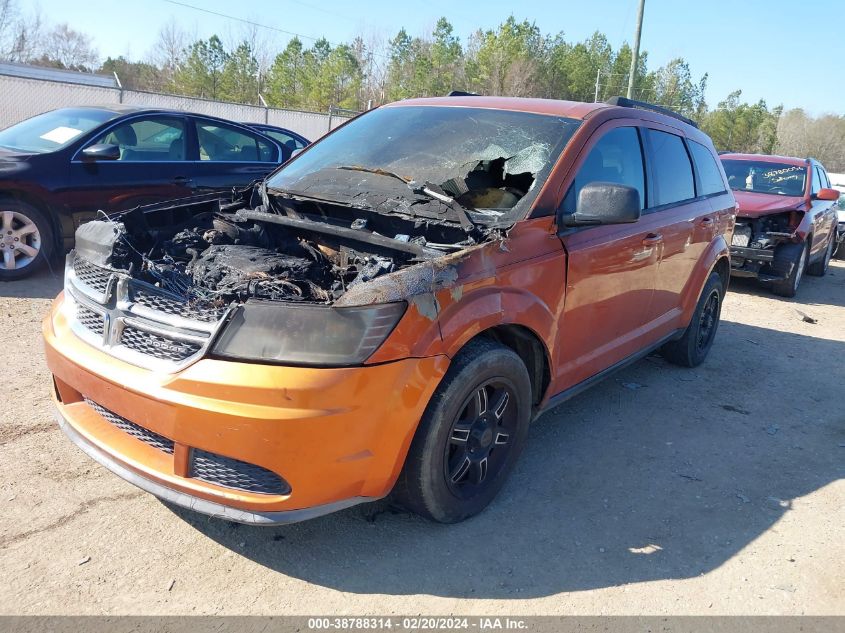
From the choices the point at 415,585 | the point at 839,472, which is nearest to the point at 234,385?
the point at 415,585

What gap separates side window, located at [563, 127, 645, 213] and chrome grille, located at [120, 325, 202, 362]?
75.2 inches

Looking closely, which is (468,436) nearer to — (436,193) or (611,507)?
(611,507)

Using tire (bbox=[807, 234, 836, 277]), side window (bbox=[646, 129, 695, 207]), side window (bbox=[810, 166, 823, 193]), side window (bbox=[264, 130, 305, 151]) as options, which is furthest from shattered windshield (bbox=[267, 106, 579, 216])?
tire (bbox=[807, 234, 836, 277])

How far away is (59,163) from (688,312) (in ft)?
18.6

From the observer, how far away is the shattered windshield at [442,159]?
333cm

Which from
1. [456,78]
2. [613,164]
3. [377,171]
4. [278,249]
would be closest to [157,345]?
[278,249]

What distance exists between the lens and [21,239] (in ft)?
19.7

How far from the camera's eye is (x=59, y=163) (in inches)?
241

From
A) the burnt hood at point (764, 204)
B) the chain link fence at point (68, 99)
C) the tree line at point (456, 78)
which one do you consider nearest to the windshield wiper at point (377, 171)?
the burnt hood at point (764, 204)

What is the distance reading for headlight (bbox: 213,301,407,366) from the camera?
7.50 feet

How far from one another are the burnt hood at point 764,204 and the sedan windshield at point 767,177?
245mm

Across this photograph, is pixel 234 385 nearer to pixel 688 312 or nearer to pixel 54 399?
pixel 54 399

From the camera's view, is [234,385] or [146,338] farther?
[146,338]

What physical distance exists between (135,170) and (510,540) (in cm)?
541
